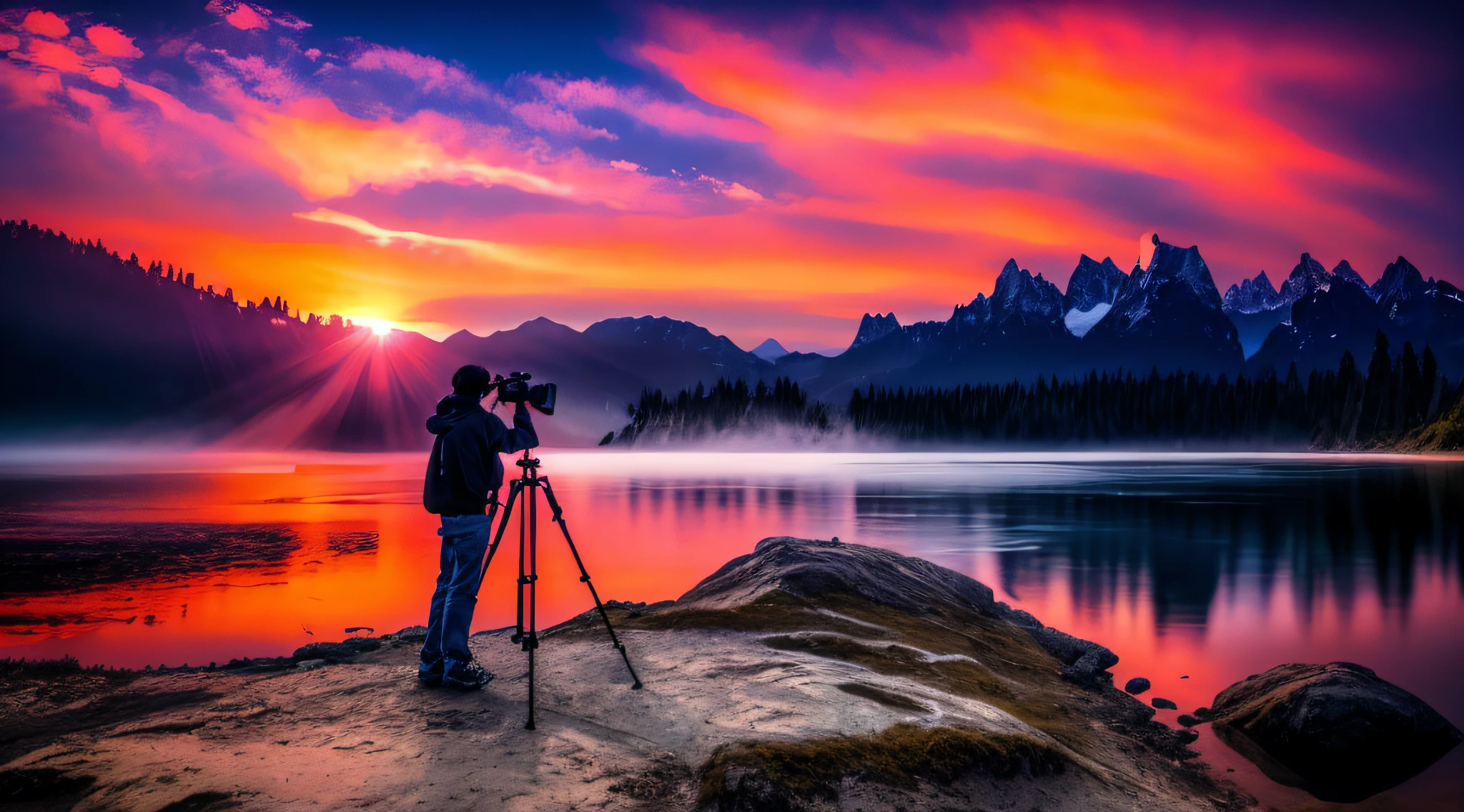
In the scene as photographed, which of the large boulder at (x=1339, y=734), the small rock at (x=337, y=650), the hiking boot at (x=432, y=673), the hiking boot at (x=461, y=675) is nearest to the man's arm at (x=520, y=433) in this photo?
the hiking boot at (x=461, y=675)

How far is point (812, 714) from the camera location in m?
8.56

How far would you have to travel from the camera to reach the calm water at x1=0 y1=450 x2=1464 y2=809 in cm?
1762

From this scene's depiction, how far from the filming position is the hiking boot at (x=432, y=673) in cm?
995

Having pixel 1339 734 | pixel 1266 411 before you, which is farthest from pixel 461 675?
pixel 1266 411

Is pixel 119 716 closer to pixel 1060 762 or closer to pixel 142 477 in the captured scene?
pixel 1060 762

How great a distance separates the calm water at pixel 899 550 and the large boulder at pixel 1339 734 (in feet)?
1.12

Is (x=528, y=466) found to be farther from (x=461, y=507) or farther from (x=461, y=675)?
(x=461, y=675)

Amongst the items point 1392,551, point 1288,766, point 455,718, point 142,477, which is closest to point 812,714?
point 455,718

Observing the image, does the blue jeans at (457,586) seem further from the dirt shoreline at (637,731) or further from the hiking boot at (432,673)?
the dirt shoreline at (637,731)

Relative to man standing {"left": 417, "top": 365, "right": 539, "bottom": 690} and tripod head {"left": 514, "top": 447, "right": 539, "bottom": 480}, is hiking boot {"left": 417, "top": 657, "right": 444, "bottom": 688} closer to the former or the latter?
man standing {"left": 417, "top": 365, "right": 539, "bottom": 690}

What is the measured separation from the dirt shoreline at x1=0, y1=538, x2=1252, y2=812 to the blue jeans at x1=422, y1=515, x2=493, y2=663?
1.90 feet

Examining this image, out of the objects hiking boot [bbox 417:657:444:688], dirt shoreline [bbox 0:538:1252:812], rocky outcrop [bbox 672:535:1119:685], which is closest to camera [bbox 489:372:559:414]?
hiking boot [bbox 417:657:444:688]

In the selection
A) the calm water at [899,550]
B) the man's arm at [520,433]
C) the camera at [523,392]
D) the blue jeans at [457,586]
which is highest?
the camera at [523,392]

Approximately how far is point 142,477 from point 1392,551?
11043 cm
